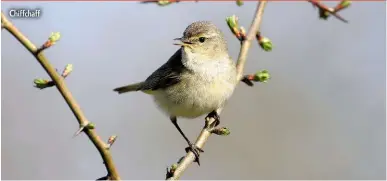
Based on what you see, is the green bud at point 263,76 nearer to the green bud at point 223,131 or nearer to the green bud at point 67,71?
the green bud at point 223,131

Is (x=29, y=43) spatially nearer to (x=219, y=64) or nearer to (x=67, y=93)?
(x=67, y=93)

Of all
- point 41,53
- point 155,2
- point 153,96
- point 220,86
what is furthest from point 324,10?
point 153,96

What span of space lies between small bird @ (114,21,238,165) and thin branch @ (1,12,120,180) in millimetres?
2312

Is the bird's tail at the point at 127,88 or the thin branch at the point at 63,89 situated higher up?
the thin branch at the point at 63,89

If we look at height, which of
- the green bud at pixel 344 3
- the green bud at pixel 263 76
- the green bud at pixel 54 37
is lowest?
A: the green bud at pixel 263 76

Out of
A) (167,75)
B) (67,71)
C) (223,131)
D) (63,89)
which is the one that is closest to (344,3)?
(223,131)

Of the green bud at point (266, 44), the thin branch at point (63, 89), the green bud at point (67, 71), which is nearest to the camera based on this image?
the thin branch at point (63, 89)

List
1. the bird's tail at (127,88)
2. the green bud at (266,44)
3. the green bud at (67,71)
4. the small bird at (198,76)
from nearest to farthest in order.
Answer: the green bud at (67,71) < the green bud at (266,44) < the small bird at (198,76) < the bird's tail at (127,88)

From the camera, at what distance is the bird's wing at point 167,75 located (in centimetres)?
446

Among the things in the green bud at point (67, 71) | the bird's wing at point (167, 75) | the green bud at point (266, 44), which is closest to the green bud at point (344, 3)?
the green bud at point (266, 44)

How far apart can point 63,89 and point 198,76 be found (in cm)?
265

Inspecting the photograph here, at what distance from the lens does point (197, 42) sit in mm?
4375

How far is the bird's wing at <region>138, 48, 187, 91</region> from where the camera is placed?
446 centimetres

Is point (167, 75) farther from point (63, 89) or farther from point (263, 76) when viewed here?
point (63, 89)
